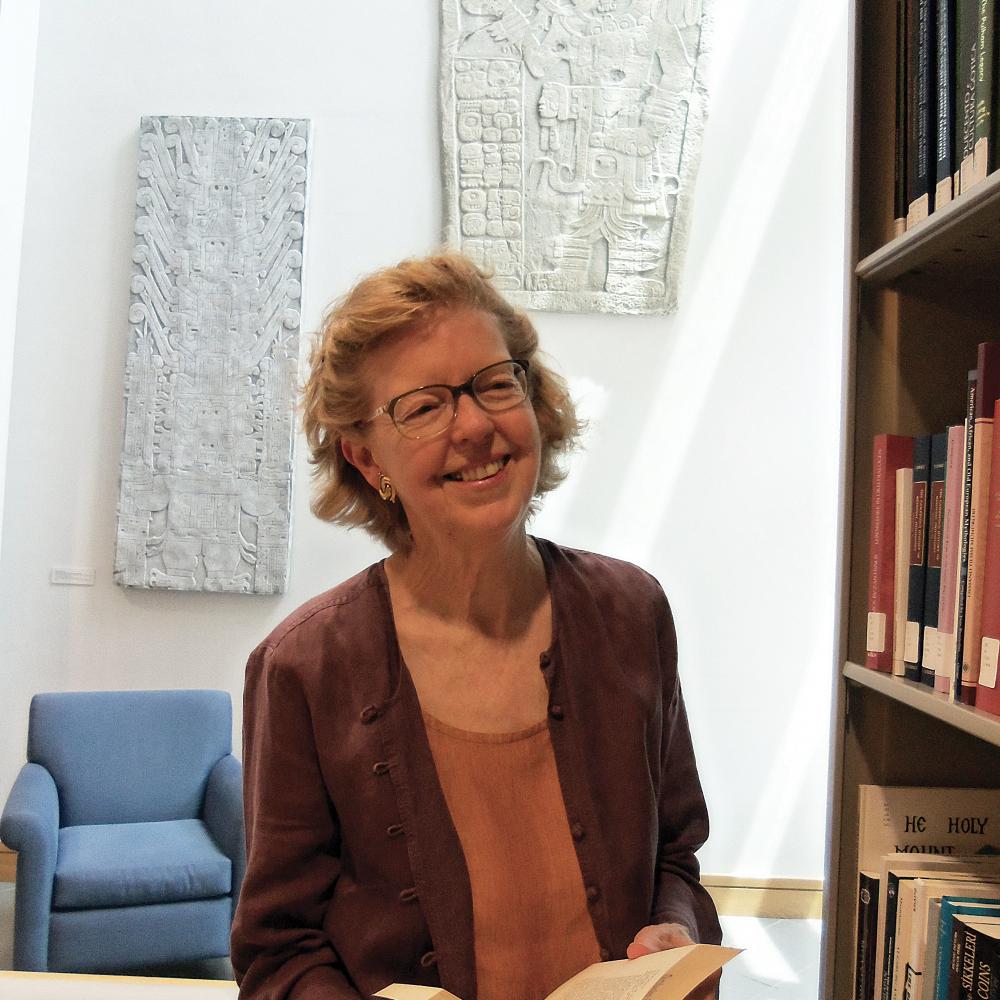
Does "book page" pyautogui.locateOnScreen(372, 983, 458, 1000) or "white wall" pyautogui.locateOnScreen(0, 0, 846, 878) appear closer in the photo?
"book page" pyautogui.locateOnScreen(372, 983, 458, 1000)

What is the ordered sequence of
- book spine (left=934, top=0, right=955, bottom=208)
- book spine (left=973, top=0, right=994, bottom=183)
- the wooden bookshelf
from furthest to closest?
the wooden bookshelf
book spine (left=934, top=0, right=955, bottom=208)
book spine (left=973, top=0, right=994, bottom=183)

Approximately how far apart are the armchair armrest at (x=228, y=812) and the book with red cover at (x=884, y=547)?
89.3 inches

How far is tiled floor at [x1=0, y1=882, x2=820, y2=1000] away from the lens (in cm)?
342

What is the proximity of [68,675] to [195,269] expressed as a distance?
1.60 metres

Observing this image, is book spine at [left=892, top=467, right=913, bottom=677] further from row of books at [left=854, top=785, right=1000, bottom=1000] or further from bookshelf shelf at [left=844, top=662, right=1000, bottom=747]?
row of books at [left=854, top=785, right=1000, bottom=1000]

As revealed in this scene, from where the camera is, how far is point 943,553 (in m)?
1.29

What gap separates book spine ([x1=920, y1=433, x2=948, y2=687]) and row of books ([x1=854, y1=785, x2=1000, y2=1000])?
0.82 ft

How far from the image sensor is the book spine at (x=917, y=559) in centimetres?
135

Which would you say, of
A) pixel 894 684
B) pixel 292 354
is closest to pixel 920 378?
pixel 894 684

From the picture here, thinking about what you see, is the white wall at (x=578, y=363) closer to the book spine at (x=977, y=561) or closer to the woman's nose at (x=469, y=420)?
the woman's nose at (x=469, y=420)

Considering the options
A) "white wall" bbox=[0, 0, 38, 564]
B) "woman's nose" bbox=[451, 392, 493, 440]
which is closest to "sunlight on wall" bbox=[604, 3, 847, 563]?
"white wall" bbox=[0, 0, 38, 564]

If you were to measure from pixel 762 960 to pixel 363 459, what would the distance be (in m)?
2.87

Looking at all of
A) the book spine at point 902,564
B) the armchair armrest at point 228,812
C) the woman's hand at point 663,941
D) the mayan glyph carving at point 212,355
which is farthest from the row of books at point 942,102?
the mayan glyph carving at point 212,355

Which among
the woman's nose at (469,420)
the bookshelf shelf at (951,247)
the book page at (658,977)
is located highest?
the bookshelf shelf at (951,247)
